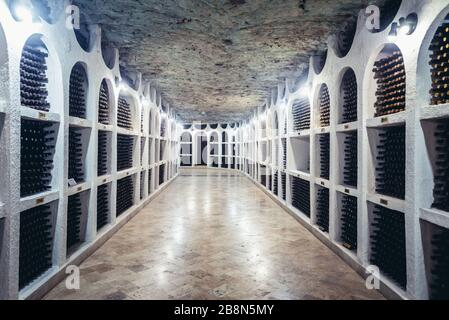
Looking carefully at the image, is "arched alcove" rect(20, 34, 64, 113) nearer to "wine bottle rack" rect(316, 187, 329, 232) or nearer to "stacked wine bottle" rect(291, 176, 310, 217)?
"wine bottle rack" rect(316, 187, 329, 232)

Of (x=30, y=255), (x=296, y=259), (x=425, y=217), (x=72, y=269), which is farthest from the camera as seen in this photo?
(x=296, y=259)

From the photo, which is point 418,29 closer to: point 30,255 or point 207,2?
point 207,2

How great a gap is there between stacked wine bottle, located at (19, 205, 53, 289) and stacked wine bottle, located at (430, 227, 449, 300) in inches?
147

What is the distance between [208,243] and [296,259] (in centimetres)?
136

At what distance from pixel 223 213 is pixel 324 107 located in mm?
→ 3200

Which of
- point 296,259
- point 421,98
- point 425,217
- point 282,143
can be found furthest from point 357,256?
point 282,143

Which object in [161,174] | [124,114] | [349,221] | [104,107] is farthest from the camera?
[161,174]

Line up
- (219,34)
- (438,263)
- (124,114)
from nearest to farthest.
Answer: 1. (438,263)
2. (219,34)
3. (124,114)

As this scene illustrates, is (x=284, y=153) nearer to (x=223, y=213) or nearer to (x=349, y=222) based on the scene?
(x=223, y=213)

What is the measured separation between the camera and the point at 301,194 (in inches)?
242

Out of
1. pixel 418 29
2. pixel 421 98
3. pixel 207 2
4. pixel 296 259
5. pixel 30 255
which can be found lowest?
pixel 296 259

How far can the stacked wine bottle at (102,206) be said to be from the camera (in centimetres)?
478

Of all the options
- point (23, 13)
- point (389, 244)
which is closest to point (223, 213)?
point (389, 244)

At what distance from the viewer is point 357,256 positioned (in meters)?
→ 3.51
